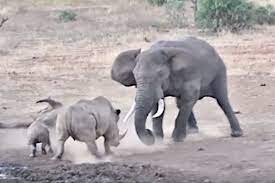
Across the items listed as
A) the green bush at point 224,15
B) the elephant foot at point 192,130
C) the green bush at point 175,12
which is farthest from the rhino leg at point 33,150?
the green bush at point 175,12

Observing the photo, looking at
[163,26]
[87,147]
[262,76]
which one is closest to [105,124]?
[87,147]

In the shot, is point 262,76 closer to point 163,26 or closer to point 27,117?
point 27,117

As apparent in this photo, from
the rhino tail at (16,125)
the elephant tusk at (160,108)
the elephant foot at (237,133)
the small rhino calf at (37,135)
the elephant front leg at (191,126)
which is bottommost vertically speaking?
the elephant foot at (237,133)

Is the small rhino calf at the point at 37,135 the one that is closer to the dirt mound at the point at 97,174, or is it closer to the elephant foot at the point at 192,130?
the dirt mound at the point at 97,174

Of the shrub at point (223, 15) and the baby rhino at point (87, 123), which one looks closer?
the baby rhino at point (87, 123)

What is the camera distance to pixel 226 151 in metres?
Result: 10.7

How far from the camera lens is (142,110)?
10.9 metres

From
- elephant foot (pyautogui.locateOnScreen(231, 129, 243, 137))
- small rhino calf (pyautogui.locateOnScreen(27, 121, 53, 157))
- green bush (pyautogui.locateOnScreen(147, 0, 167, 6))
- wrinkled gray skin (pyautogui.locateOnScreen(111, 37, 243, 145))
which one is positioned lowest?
elephant foot (pyautogui.locateOnScreen(231, 129, 243, 137))

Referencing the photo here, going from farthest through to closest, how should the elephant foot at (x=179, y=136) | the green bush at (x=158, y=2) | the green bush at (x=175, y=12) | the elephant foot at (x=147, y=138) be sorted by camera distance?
1. the green bush at (x=158, y=2)
2. the green bush at (x=175, y=12)
3. the elephant foot at (x=179, y=136)
4. the elephant foot at (x=147, y=138)

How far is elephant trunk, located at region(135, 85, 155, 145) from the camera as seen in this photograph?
10.9m

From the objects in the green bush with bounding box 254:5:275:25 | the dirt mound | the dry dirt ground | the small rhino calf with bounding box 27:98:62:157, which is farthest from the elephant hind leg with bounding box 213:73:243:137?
the green bush with bounding box 254:5:275:25

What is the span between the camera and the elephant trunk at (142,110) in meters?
10.9

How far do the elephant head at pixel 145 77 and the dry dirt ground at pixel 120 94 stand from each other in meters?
0.41

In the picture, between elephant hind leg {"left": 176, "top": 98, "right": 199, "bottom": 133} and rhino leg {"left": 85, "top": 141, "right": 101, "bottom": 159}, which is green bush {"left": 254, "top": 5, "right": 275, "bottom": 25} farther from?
rhino leg {"left": 85, "top": 141, "right": 101, "bottom": 159}
